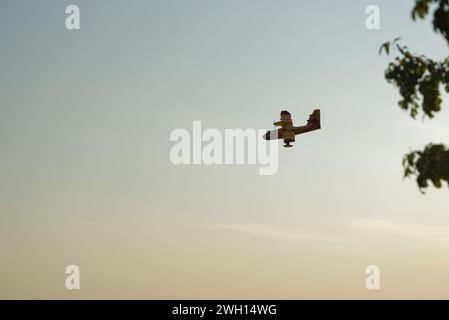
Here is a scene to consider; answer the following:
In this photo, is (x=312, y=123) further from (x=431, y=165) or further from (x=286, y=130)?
(x=431, y=165)

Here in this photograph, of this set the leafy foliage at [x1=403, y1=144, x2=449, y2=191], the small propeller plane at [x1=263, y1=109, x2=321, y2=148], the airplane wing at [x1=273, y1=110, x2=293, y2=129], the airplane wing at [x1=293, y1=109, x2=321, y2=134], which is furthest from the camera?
the airplane wing at [x1=293, y1=109, x2=321, y2=134]

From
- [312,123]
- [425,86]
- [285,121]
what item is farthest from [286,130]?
[425,86]

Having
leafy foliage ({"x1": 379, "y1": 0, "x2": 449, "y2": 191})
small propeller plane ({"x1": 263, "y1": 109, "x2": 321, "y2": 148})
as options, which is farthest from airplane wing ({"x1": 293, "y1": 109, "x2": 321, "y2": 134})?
leafy foliage ({"x1": 379, "y1": 0, "x2": 449, "y2": 191})

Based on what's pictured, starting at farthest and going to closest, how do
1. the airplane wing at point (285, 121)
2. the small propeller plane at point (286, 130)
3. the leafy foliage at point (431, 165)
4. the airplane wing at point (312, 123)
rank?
the airplane wing at point (312, 123), the airplane wing at point (285, 121), the small propeller plane at point (286, 130), the leafy foliage at point (431, 165)

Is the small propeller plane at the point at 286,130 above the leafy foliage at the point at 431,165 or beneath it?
above

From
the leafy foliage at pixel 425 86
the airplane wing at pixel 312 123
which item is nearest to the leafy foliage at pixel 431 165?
the leafy foliage at pixel 425 86

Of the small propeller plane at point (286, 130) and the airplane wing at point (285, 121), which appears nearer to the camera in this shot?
the small propeller plane at point (286, 130)

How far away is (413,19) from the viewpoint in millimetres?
14062

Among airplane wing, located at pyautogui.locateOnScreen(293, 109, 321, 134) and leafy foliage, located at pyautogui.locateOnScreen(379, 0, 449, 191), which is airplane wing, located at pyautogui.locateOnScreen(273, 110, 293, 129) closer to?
airplane wing, located at pyautogui.locateOnScreen(293, 109, 321, 134)

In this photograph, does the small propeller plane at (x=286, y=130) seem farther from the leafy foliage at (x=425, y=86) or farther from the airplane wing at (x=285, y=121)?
the leafy foliage at (x=425, y=86)
